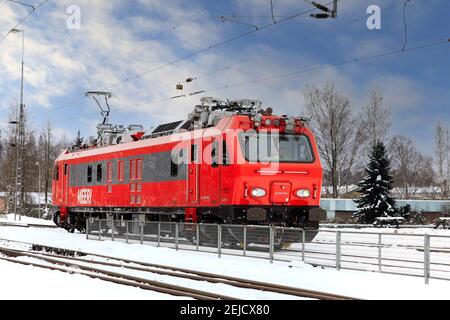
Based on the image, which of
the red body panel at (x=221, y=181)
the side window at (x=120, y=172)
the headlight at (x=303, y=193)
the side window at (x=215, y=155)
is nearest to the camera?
the red body panel at (x=221, y=181)

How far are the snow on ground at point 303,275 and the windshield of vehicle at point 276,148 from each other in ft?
10.2

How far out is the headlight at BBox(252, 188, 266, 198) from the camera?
1842 cm

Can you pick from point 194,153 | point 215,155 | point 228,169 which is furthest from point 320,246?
point 194,153

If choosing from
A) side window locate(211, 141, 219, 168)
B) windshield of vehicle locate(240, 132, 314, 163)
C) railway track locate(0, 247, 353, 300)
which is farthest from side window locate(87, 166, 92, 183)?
windshield of vehicle locate(240, 132, 314, 163)

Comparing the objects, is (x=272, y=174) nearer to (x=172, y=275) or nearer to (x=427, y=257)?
(x=172, y=275)

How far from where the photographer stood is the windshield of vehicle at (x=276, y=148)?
18.7 meters

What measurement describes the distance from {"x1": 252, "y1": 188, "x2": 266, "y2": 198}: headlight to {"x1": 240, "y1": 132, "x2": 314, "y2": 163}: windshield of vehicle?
0.87 m

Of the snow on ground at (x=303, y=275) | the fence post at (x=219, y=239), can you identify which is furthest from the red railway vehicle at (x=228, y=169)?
the snow on ground at (x=303, y=275)

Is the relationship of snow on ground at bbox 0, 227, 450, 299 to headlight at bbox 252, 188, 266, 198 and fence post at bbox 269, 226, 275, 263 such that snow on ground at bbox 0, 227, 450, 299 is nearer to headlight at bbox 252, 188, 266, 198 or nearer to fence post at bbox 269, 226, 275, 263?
fence post at bbox 269, 226, 275, 263

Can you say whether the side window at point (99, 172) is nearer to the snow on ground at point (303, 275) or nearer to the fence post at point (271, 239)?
the snow on ground at point (303, 275)

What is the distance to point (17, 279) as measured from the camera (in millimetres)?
13250

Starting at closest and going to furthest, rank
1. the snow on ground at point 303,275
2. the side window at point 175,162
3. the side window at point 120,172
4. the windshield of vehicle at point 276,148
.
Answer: the snow on ground at point 303,275 < the windshield of vehicle at point 276,148 < the side window at point 175,162 < the side window at point 120,172
